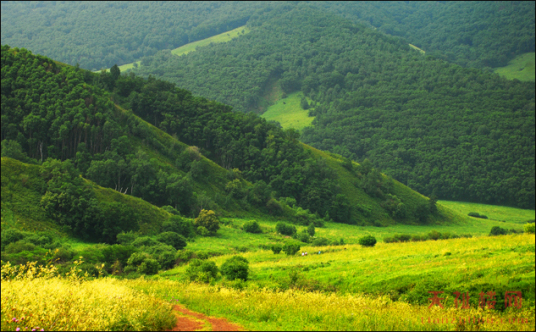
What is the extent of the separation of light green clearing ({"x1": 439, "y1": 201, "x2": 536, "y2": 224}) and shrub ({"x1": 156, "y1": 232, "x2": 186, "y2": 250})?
99.1 m

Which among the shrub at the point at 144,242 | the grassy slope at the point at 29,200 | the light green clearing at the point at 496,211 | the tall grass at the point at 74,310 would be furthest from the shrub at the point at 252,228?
the light green clearing at the point at 496,211

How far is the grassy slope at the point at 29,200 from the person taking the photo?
4619 cm

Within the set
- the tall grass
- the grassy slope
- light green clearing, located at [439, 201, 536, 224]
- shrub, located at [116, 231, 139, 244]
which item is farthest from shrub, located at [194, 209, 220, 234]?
light green clearing, located at [439, 201, 536, 224]

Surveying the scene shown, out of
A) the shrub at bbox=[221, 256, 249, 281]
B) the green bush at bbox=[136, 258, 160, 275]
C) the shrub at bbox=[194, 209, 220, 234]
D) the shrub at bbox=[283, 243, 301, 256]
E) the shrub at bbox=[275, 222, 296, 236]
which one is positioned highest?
the shrub at bbox=[221, 256, 249, 281]

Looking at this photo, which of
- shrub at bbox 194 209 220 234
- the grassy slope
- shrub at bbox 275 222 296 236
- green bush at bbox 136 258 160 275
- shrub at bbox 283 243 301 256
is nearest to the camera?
green bush at bbox 136 258 160 275

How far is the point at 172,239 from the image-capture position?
50844 millimetres

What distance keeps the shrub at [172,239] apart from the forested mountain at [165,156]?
→ 6.68 metres

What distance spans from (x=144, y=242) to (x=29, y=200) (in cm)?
1447

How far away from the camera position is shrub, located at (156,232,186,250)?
50.5 m

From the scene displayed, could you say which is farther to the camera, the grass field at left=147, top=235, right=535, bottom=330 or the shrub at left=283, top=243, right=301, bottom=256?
the shrub at left=283, top=243, right=301, bottom=256

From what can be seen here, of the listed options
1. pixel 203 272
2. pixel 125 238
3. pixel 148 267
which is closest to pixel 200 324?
pixel 203 272

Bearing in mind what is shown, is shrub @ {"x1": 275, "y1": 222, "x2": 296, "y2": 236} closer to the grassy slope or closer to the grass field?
the grassy slope

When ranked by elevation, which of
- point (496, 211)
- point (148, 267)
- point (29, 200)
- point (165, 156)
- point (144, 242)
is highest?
point (165, 156)

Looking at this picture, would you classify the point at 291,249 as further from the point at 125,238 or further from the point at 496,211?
the point at 496,211
